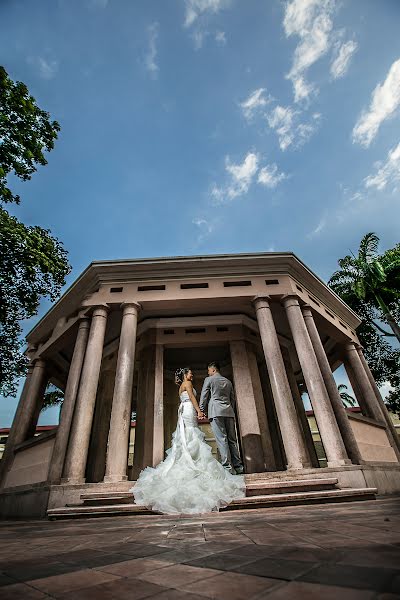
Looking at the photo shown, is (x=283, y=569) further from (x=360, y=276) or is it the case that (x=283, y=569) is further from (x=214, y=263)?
(x=360, y=276)

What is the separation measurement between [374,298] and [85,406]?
15.4 meters

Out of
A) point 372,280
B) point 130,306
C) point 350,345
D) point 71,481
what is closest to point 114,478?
point 71,481

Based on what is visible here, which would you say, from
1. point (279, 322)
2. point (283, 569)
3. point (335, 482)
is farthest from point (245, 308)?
point (283, 569)

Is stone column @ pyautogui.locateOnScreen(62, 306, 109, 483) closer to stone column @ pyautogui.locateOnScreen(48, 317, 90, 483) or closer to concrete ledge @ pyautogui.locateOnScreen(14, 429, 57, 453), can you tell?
stone column @ pyautogui.locateOnScreen(48, 317, 90, 483)

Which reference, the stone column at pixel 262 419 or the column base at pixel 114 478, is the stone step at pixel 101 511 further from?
the stone column at pixel 262 419

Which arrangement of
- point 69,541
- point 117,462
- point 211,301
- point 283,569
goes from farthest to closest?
point 211,301 < point 117,462 < point 69,541 < point 283,569

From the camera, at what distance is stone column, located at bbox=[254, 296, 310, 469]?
5883 millimetres

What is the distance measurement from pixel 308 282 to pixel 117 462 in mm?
7057

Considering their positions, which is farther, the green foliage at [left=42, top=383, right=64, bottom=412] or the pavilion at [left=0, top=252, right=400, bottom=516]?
the green foliage at [left=42, top=383, right=64, bottom=412]

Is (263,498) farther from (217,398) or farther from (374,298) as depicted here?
(374,298)

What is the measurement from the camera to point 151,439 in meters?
8.02

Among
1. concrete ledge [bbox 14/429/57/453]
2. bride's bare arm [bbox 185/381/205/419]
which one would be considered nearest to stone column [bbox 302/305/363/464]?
bride's bare arm [bbox 185/381/205/419]

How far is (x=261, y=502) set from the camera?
13.3ft

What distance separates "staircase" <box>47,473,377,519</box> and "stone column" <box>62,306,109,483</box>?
850mm
